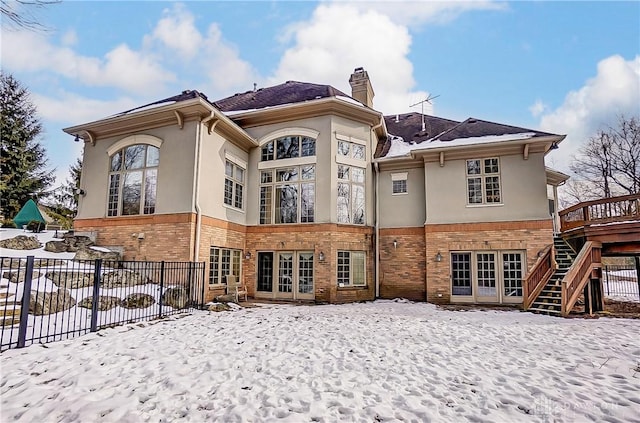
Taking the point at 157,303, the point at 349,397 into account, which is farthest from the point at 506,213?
the point at 157,303

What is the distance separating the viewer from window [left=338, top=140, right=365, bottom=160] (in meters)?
13.1

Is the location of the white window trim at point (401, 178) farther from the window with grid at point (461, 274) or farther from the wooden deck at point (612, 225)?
the wooden deck at point (612, 225)

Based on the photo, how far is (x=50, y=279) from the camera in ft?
26.5

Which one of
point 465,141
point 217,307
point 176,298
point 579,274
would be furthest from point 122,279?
point 579,274

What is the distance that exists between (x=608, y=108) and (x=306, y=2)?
90.7 feet

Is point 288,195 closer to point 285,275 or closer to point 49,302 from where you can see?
point 285,275

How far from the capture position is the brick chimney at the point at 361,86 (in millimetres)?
15938

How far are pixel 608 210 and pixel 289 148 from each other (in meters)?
11.6

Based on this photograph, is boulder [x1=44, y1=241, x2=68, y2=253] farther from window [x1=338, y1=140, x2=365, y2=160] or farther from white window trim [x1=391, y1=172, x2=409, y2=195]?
white window trim [x1=391, y1=172, x2=409, y2=195]

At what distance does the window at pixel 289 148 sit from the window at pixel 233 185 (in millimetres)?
1215

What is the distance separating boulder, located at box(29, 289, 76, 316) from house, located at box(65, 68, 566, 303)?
10.9 feet

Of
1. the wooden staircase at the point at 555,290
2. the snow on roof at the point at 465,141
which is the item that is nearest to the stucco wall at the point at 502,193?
the snow on roof at the point at 465,141

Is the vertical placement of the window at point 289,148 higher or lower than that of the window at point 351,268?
higher

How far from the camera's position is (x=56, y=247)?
10633 mm
